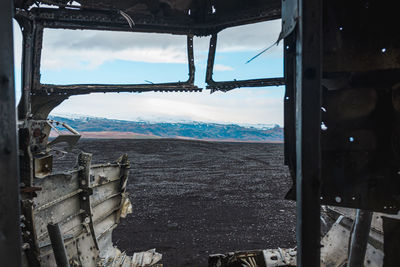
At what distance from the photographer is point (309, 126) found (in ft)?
3.74

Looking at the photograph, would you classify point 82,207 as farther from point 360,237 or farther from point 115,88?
point 360,237

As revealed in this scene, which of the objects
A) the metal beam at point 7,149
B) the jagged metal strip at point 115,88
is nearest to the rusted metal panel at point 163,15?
the jagged metal strip at point 115,88

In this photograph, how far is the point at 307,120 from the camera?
1.14 metres

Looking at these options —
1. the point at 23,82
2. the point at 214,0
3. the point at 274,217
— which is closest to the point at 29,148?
the point at 23,82

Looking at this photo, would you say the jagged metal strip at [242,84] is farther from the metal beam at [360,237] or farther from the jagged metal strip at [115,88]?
the metal beam at [360,237]

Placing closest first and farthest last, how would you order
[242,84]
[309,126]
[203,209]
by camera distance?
[309,126]
[242,84]
[203,209]

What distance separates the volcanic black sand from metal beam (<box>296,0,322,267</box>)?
17.5 feet

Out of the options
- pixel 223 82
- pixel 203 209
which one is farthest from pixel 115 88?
pixel 203 209

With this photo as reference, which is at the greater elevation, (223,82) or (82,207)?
(223,82)

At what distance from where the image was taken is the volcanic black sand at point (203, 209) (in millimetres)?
6934

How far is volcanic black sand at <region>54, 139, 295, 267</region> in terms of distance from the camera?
22.7 feet

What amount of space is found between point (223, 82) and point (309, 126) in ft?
9.62

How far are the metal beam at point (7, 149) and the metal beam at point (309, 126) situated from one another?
3.13 ft

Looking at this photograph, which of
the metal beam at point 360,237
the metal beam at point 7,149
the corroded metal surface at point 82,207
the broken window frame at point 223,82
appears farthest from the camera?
the broken window frame at point 223,82
